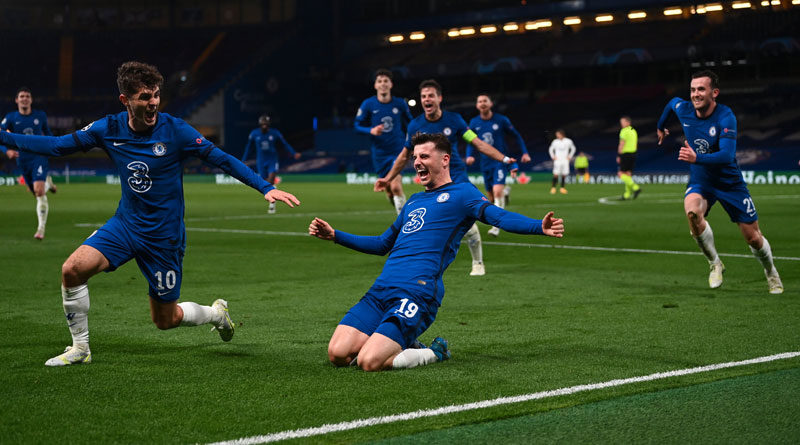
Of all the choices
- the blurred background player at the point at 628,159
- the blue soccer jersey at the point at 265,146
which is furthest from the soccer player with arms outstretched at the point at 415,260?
the blurred background player at the point at 628,159

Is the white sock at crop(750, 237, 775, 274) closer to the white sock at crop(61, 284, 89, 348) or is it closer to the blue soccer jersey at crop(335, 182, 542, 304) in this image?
the blue soccer jersey at crop(335, 182, 542, 304)

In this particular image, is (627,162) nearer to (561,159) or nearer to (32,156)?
(561,159)

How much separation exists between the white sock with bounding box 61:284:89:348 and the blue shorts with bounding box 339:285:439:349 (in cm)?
163

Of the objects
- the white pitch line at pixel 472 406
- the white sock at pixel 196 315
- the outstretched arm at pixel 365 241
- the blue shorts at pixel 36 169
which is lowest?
the white pitch line at pixel 472 406

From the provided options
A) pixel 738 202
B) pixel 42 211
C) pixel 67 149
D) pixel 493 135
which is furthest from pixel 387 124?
pixel 67 149

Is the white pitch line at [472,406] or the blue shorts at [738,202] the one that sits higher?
the blue shorts at [738,202]

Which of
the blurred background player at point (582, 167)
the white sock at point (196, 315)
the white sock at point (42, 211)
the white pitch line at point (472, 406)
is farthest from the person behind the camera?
the blurred background player at point (582, 167)

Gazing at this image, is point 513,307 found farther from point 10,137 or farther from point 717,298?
point 10,137

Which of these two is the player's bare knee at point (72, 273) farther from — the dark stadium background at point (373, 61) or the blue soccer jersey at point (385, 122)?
the dark stadium background at point (373, 61)

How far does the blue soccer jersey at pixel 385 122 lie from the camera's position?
670 inches

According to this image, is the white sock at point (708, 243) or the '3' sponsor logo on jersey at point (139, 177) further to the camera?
the white sock at point (708, 243)

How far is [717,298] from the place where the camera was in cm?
924

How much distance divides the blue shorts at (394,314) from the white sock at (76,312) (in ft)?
5.35

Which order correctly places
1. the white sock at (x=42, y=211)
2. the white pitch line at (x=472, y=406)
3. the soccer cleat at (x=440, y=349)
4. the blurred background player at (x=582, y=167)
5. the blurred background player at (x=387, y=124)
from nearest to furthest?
the white pitch line at (x=472, y=406)
the soccer cleat at (x=440, y=349)
the white sock at (x=42, y=211)
the blurred background player at (x=387, y=124)
the blurred background player at (x=582, y=167)
